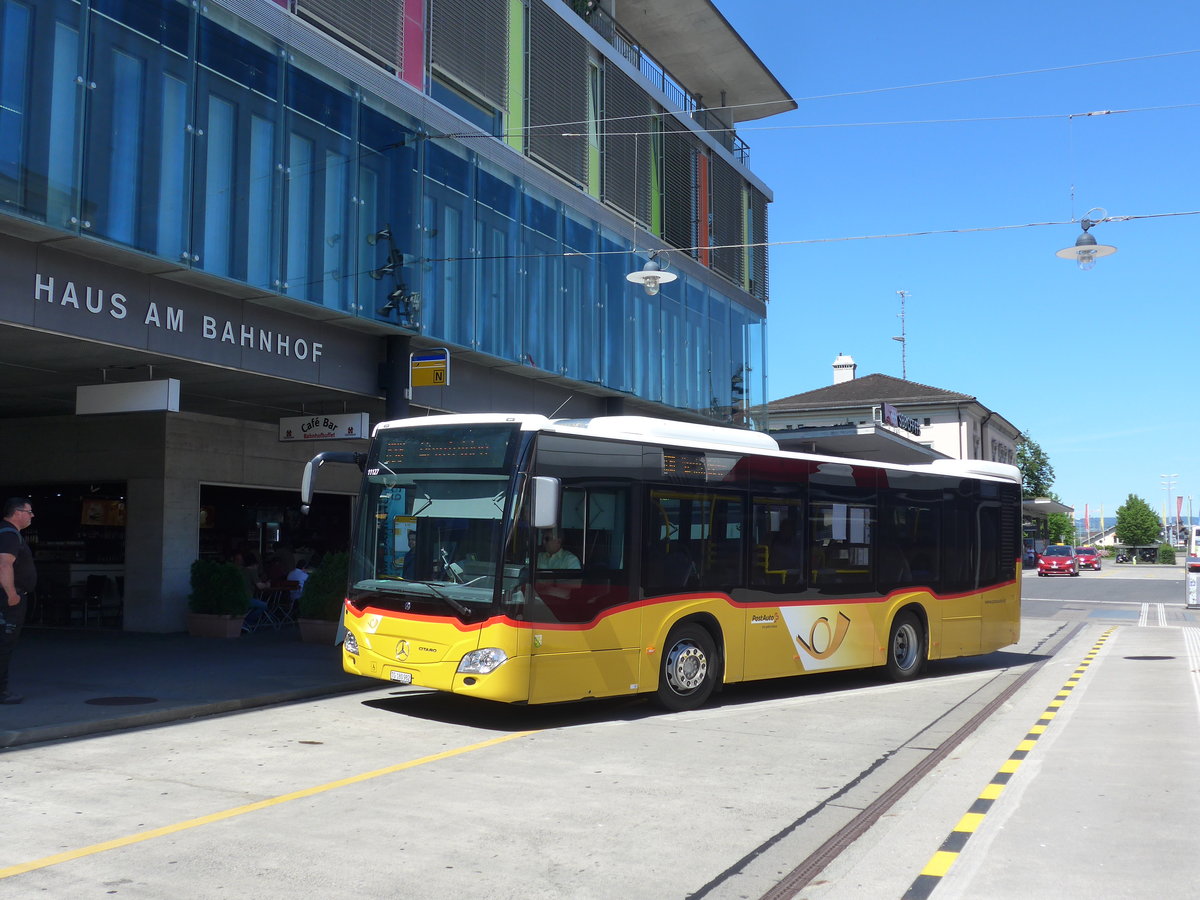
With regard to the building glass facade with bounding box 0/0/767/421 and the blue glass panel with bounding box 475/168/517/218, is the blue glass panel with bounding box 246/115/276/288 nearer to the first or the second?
the building glass facade with bounding box 0/0/767/421

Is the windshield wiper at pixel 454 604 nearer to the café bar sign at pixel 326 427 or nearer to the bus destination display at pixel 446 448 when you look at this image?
the bus destination display at pixel 446 448

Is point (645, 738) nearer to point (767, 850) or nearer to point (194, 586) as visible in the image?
point (767, 850)

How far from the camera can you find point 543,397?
22141 millimetres

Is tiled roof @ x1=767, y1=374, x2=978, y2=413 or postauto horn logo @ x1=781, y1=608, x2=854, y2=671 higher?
tiled roof @ x1=767, y1=374, x2=978, y2=413

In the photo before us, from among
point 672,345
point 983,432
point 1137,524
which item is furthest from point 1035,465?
point 672,345

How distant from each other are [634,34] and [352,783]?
23918 millimetres

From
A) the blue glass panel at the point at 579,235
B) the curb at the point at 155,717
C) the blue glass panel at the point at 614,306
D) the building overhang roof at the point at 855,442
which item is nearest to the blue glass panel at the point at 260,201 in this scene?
the curb at the point at 155,717

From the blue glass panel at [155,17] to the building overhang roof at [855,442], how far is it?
2118 centimetres

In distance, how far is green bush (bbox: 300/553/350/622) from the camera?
54.6 ft

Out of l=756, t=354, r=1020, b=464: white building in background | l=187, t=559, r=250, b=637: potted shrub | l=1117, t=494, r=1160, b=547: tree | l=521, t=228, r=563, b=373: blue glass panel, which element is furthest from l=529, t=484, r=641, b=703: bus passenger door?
l=1117, t=494, r=1160, b=547: tree

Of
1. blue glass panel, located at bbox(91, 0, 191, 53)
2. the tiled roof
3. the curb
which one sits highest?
the tiled roof

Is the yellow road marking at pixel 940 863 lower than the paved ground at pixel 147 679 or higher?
lower

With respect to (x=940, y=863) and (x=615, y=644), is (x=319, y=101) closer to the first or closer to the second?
(x=615, y=644)

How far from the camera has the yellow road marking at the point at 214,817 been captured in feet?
18.8
